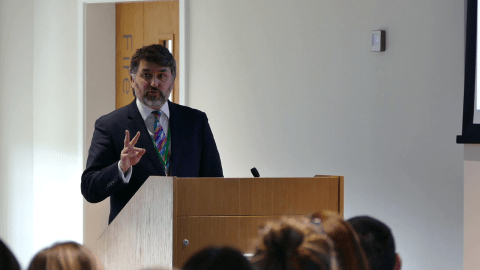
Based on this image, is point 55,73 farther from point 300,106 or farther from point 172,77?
point 172,77

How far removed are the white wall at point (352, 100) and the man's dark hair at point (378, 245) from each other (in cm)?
259

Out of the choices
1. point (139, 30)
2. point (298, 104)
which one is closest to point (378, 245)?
point (298, 104)

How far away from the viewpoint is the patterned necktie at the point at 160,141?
2768 mm

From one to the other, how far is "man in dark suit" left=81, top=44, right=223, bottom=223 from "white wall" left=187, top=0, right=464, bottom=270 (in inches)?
67.6

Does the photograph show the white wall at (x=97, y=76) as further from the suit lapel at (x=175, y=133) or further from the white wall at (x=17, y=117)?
the suit lapel at (x=175, y=133)

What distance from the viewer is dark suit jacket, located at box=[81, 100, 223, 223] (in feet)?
8.86

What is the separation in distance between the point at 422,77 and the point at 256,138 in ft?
4.12

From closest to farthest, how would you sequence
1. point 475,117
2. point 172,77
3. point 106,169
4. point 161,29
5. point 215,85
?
point 106,169 → point 172,77 → point 475,117 → point 215,85 → point 161,29

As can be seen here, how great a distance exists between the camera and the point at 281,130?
4625mm

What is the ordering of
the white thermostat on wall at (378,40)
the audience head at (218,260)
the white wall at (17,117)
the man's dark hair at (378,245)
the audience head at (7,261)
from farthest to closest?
the white wall at (17,117) < the white thermostat on wall at (378,40) < the man's dark hair at (378,245) < the audience head at (7,261) < the audience head at (218,260)

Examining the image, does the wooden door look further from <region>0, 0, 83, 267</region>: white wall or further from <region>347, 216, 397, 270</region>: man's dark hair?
<region>347, 216, 397, 270</region>: man's dark hair

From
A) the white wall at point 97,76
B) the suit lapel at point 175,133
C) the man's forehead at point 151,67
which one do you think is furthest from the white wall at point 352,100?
the man's forehead at point 151,67

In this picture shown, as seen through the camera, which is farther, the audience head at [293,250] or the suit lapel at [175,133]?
the suit lapel at [175,133]

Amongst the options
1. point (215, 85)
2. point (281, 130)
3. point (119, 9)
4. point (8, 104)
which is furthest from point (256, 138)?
point (8, 104)
